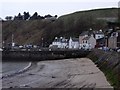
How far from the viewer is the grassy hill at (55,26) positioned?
12562 cm

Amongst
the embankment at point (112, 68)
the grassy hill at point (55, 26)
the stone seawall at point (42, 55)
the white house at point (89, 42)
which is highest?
the grassy hill at point (55, 26)

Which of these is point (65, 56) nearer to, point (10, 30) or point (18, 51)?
point (18, 51)

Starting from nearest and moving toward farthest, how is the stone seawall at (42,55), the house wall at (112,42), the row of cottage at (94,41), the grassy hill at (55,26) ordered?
the house wall at (112,42), the row of cottage at (94,41), the stone seawall at (42,55), the grassy hill at (55,26)

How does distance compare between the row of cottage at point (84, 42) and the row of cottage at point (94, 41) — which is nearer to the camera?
the row of cottage at point (94, 41)

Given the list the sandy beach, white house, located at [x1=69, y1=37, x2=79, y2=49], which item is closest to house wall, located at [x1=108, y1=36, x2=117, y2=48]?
white house, located at [x1=69, y1=37, x2=79, y2=49]

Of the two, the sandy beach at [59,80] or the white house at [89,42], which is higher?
the white house at [89,42]

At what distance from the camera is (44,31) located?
136000 mm

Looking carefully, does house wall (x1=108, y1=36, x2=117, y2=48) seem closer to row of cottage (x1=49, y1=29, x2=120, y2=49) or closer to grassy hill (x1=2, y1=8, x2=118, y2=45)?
row of cottage (x1=49, y1=29, x2=120, y2=49)

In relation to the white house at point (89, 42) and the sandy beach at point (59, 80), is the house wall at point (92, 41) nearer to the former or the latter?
the white house at point (89, 42)

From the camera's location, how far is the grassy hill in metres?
126

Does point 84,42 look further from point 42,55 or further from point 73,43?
point 42,55

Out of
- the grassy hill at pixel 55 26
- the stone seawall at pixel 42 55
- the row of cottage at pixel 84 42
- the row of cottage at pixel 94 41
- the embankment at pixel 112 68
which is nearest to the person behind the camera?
the embankment at pixel 112 68

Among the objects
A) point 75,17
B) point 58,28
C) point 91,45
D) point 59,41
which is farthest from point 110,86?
point 75,17

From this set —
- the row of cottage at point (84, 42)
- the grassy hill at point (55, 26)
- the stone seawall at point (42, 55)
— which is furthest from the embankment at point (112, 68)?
the grassy hill at point (55, 26)
